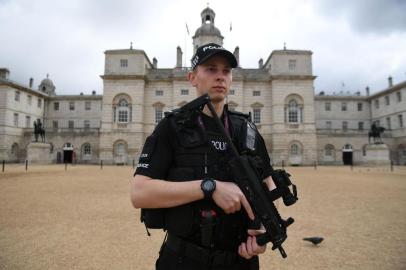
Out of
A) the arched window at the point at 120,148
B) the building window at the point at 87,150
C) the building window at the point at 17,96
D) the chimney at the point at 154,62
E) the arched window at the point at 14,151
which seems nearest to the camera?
the arched window at the point at 120,148

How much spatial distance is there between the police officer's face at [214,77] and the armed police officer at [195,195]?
1 cm

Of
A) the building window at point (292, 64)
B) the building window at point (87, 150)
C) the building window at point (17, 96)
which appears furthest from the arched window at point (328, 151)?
the building window at point (17, 96)

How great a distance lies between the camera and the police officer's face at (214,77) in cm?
205

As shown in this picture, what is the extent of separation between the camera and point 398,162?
128 feet

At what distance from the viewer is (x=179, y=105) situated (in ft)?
120

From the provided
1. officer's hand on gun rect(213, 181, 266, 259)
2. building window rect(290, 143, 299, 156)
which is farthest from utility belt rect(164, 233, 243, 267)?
building window rect(290, 143, 299, 156)

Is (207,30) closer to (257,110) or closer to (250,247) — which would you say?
(257,110)

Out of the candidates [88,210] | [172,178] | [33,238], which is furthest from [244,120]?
[88,210]

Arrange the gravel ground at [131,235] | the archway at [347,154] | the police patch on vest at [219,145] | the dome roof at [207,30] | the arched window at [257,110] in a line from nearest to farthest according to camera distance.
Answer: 1. the police patch on vest at [219,145]
2. the gravel ground at [131,235]
3. the arched window at [257,110]
4. the archway at [347,154]
5. the dome roof at [207,30]

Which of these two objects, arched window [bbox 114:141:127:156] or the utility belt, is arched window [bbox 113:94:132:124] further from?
the utility belt

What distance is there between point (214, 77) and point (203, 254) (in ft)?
4.04

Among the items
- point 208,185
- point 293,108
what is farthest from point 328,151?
point 208,185

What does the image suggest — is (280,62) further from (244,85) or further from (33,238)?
(33,238)

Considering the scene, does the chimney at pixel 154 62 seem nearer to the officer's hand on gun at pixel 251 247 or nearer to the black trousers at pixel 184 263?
the black trousers at pixel 184 263
